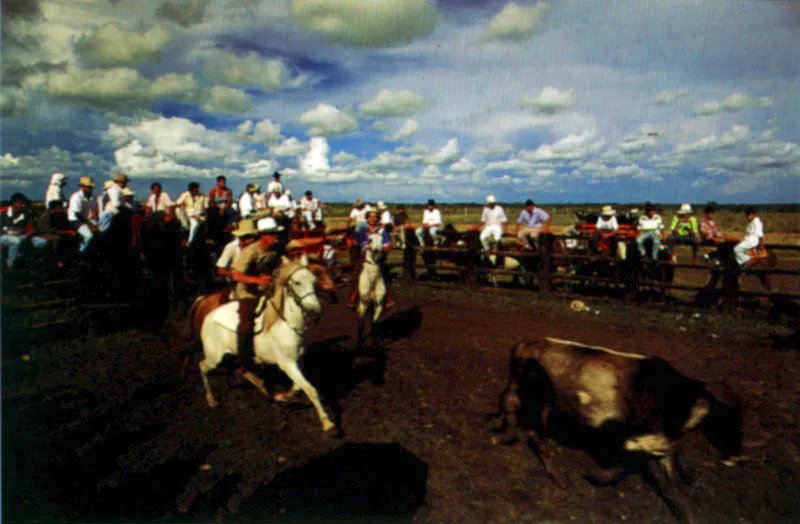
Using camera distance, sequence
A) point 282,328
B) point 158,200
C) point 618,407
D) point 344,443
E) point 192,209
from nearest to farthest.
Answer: point 618,407 → point 344,443 → point 282,328 → point 192,209 → point 158,200

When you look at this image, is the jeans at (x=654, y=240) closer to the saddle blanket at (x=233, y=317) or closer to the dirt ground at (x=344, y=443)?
the dirt ground at (x=344, y=443)

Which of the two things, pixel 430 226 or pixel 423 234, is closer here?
pixel 430 226

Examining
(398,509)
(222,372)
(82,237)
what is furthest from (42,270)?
(398,509)

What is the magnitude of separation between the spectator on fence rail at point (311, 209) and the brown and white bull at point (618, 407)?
12999 millimetres

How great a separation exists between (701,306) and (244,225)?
9.64 metres

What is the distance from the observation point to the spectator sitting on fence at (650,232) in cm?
1110

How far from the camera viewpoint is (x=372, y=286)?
8.13 meters

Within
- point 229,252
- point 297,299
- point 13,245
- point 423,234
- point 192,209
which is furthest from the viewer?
point 423,234

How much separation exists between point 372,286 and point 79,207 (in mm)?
7262

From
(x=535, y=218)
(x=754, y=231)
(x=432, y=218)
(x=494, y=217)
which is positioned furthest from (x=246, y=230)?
(x=754, y=231)

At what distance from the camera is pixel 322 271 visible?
5.30m

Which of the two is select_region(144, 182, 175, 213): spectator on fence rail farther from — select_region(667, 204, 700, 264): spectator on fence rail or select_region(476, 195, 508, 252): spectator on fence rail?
select_region(667, 204, 700, 264): spectator on fence rail

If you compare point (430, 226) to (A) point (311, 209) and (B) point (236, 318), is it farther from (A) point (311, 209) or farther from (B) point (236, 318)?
(B) point (236, 318)

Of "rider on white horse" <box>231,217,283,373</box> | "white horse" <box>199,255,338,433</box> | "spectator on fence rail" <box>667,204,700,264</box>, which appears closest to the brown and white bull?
"white horse" <box>199,255,338,433</box>
